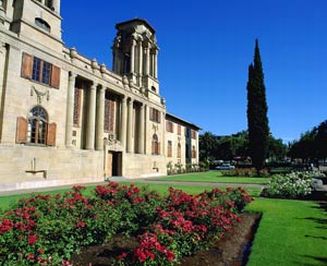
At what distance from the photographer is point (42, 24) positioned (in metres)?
23.3

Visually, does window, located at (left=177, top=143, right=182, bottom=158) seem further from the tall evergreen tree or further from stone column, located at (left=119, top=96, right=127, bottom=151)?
stone column, located at (left=119, top=96, right=127, bottom=151)

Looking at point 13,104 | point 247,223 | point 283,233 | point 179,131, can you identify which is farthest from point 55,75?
point 179,131

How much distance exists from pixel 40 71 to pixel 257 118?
1133 inches

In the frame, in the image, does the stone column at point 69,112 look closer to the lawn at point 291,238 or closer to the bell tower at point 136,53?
the bell tower at point 136,53

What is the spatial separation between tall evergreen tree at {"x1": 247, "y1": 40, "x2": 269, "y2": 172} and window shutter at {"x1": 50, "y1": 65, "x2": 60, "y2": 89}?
26874mm

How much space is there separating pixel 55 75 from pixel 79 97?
17.8 feet

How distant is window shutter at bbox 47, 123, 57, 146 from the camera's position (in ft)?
73.4

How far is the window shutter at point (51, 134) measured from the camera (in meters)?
22.4

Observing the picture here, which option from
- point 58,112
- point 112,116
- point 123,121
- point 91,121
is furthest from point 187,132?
point 58,112

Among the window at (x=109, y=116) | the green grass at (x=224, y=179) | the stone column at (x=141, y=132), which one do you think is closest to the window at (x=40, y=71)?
the window at (x=109, y=116)

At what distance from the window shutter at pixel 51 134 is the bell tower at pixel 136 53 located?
62.3ft

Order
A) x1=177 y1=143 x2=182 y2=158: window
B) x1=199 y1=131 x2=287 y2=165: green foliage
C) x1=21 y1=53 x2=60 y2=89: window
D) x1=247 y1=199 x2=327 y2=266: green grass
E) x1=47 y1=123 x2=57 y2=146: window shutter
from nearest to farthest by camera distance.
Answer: x1=247 y1=199 x2=327 y2=266: green grass, x1=21 y1=53 x2=60 y2=89: window, x1=47 y1=123 x2=57 y2=146: window shutter, x1=177 y1=143 x2=182 y2=158: window, x1=199 y1=131 x2=287 y2=165: green foliage

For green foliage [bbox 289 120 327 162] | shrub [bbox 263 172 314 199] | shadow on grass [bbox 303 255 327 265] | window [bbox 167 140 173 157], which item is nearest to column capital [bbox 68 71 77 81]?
shrub [bbox 263 172 314 199]

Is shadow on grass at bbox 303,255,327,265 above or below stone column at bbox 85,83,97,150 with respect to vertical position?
below
